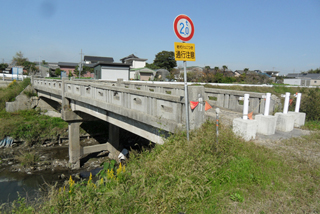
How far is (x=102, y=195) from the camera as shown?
3617 mm

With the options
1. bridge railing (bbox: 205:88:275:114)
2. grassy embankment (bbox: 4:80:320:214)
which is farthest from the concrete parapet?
bridge railing (bbox: 205:88:275:114)

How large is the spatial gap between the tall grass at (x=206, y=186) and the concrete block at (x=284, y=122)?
2.24m

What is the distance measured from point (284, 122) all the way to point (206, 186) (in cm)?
434

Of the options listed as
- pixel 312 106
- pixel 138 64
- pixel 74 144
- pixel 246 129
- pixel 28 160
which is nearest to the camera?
pixel 246 129

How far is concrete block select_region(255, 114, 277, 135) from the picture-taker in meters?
5.92

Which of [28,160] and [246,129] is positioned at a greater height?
[246,129]

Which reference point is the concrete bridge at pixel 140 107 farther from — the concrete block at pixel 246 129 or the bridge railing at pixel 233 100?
the concrete block at pixel 246 129

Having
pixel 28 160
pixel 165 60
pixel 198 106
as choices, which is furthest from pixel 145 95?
pixel 165 60

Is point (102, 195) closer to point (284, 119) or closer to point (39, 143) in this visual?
point (284, 119)

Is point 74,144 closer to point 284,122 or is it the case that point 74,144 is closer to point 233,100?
point 233,100

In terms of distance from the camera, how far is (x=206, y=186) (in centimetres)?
335

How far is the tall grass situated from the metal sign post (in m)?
0.90

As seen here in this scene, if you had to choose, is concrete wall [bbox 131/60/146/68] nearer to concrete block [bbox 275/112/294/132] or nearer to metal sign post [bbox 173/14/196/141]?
concrete block [bbox 275/112/294/132]

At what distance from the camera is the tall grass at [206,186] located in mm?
3109
